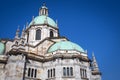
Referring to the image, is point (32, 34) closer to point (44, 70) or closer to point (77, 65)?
point (44, 70)

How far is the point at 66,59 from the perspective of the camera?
104ft

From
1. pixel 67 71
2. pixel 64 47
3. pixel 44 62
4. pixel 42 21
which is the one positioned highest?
pixel 42 21

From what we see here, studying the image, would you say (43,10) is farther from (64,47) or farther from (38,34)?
(64,47)

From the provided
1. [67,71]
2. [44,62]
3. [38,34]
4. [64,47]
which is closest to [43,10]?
[38,34]

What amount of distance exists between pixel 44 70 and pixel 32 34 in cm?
1136

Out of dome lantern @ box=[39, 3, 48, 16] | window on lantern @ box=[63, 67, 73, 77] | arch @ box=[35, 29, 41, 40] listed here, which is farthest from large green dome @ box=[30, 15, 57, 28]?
window on lantern @ box=[63, 67, 73, 77]

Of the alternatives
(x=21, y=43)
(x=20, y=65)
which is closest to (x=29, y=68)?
(x=20, y=65)

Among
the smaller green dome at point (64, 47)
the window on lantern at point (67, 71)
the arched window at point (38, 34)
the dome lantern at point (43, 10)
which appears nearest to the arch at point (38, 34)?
the arched window at point (38, 34)

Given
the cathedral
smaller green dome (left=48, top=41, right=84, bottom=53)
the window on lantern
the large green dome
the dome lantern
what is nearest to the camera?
the cathedral

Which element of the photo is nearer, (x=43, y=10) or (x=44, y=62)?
(x=44, y=62)

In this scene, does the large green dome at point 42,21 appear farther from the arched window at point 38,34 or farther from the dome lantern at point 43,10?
the dome lantern at point 43,10

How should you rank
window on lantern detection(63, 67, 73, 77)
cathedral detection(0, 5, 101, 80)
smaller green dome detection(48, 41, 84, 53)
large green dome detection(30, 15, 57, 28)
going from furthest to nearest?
large green dome detection(30, 15, 57, 28) < smaller green dome detection(48, 41, 84, 53) < window on lantern detection(63, 67, 73, 77) < cathedral detection(0, 5, 101, 80)

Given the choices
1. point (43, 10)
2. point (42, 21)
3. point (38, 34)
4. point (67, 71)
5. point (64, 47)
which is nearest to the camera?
point (67, 71)

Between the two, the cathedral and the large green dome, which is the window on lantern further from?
the large green dome
